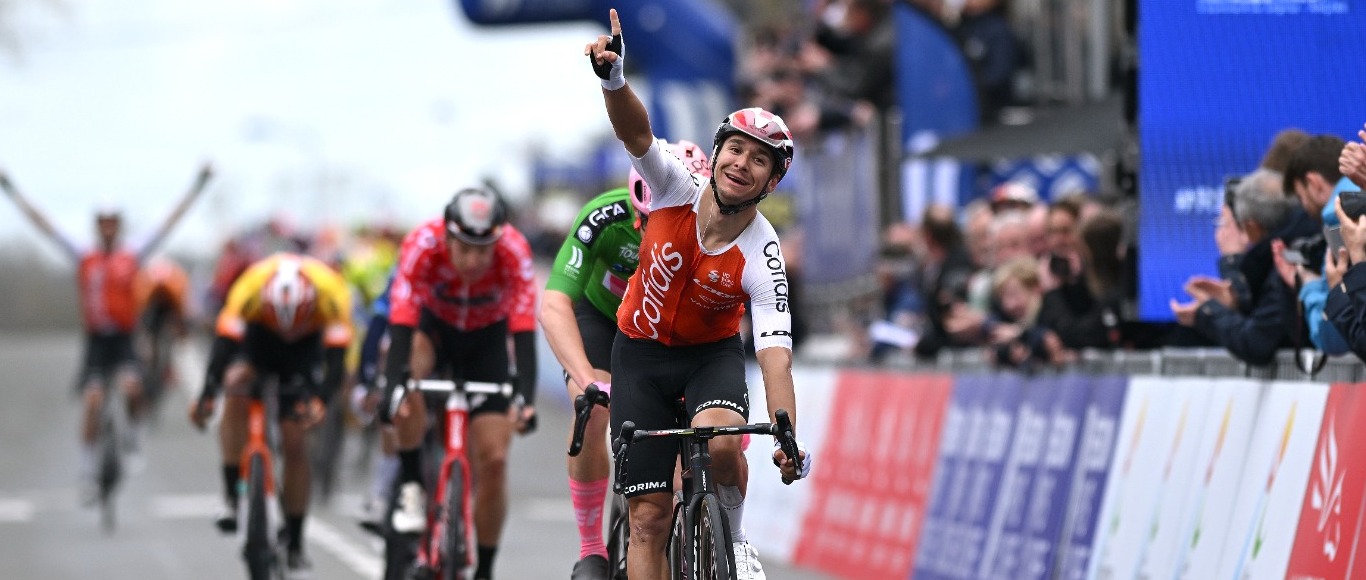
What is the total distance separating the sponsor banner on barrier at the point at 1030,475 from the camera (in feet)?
34.2

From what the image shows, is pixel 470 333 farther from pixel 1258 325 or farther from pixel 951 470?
pixel 1258 325

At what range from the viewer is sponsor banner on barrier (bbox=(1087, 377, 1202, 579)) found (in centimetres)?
895

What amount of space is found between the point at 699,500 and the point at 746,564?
25 centimetres

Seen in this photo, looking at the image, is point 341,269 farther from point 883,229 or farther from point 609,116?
point 609,116

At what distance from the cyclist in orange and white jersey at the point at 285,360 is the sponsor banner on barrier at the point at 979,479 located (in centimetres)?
336

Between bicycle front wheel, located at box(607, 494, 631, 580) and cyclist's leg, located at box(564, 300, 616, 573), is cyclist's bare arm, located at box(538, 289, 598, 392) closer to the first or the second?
cyclist's leg, located at box(564, 300, 616, 573)

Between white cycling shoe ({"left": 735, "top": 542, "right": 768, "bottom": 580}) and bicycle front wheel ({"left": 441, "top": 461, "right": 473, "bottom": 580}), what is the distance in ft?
10.5

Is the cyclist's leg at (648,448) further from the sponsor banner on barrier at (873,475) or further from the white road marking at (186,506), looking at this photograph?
the white road marking at (186,506)

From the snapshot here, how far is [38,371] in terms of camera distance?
A: 44.1 metres

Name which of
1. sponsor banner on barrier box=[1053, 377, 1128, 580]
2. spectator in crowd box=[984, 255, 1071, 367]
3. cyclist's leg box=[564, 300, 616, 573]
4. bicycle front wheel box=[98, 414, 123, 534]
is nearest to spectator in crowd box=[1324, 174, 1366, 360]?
sponsor banner on barrier box=[1053, 377, 1128, 580]

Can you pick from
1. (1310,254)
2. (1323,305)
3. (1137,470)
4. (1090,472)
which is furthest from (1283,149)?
(1090,472)

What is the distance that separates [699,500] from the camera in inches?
300

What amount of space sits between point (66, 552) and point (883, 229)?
746 centimetres

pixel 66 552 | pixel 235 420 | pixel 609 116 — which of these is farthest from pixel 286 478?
pixel 609 116
